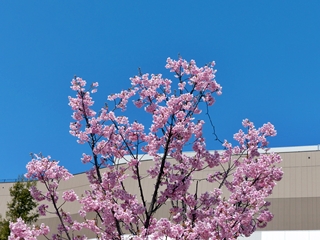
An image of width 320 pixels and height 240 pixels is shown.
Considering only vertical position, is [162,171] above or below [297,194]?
below

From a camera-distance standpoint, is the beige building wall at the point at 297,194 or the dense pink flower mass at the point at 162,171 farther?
the beige building wall at the point at 297,194

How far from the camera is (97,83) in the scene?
12.9m

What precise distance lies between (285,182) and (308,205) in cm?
231

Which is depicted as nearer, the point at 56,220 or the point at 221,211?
the point at 221,211

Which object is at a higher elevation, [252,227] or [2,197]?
[2,197]

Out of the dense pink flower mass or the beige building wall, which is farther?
the beige building wall

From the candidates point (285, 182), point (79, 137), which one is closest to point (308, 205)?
point (285, 182)

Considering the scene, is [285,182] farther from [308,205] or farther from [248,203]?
[248,203]

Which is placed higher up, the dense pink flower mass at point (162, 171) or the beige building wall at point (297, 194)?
the beige building wall at point (297, 194)

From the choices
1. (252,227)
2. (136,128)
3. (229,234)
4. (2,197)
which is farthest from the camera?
(2,197)

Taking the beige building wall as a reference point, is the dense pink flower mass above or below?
below

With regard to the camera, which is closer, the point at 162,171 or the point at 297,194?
the point at 162,171

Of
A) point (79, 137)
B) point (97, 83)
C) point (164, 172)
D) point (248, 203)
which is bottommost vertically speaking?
point (248, 203)

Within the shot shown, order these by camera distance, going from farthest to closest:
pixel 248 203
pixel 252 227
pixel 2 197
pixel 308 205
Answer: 1. pixel 2 197
2. pixel 308 205
3. pixel 252 227
4. pixel 248 203
